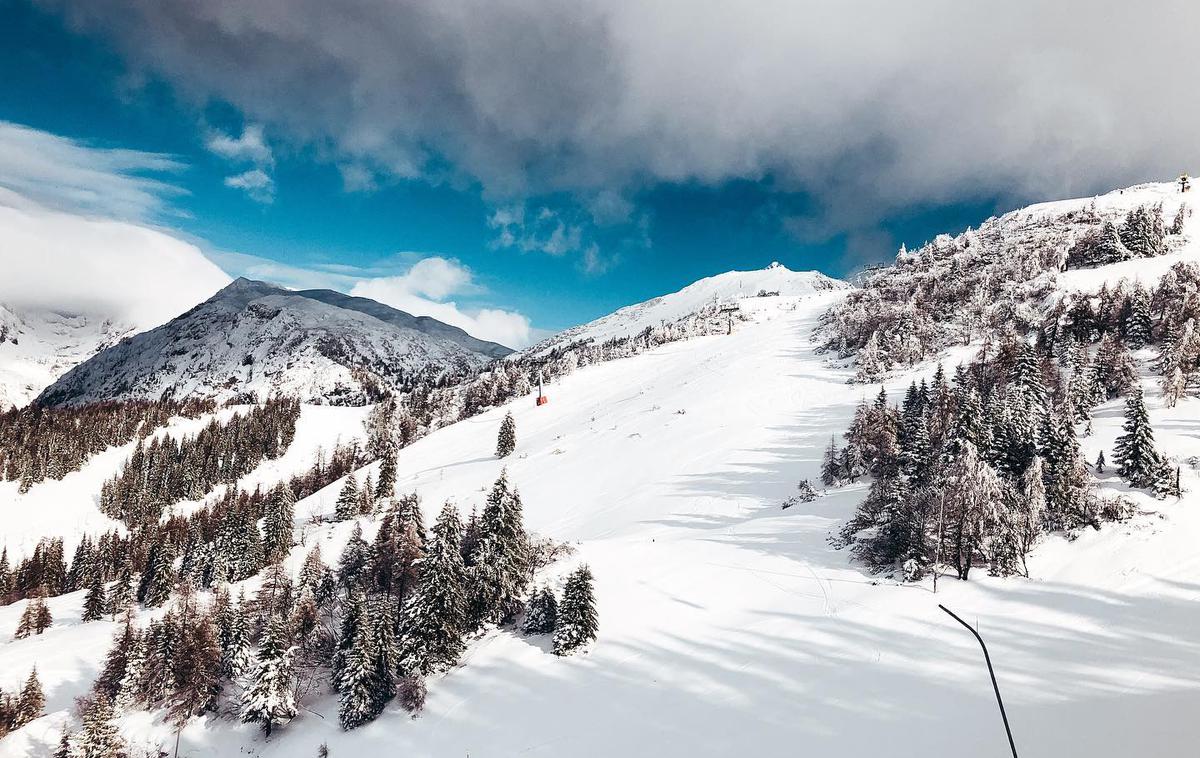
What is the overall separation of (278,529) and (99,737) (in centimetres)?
4232

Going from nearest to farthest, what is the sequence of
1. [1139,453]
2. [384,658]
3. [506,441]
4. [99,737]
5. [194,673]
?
Result: 1. [99,737]
2. [384,658]
3. [1139,453]
4. [194,673]
5. [506,441]

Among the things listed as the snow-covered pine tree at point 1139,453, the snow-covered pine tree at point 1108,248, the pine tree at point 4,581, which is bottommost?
the pine tree at point 4,581

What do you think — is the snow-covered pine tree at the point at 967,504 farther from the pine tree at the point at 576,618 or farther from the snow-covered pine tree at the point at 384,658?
the snow-covered pine tree at the point at 384,658

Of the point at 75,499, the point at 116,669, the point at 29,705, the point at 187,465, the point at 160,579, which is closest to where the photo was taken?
the point at 29,705

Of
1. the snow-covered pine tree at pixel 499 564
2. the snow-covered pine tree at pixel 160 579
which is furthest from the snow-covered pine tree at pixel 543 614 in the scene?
the snow-covered pine tree at pixel 160 579

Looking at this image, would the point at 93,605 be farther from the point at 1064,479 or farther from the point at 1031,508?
the point at 1064,479

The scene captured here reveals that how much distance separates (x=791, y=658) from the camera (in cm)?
2622

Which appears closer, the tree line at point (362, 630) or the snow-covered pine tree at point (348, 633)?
the tree line at point (362, 630)

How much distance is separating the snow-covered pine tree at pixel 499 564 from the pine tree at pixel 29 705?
3561 cm

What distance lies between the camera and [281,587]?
43406 mm

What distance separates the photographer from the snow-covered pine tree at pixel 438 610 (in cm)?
3191

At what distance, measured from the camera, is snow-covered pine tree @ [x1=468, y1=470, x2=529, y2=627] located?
35156mm

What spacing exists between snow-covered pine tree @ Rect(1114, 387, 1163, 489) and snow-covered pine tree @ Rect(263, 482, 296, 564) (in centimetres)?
7987

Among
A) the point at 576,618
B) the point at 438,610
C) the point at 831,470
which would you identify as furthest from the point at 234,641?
the point at 831,470
